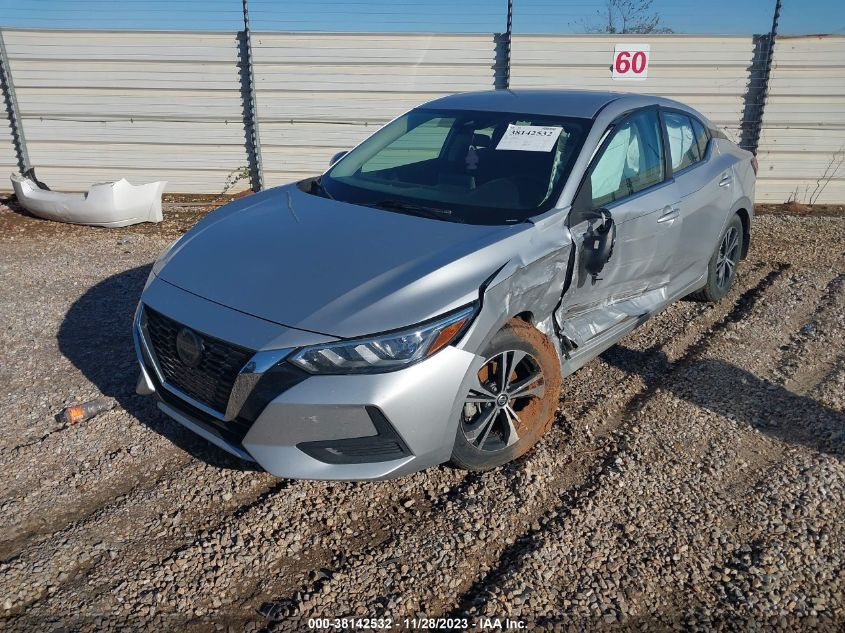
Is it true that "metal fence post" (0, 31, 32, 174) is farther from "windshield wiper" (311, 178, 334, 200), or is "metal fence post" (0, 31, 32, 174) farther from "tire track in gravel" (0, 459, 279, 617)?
"tire track in gravel" (0, 459, 279, 617)

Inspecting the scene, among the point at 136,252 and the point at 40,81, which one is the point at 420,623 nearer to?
the point at 136,252

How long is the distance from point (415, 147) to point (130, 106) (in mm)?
6669

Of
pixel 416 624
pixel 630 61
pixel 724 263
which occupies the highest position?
pixel 630 61

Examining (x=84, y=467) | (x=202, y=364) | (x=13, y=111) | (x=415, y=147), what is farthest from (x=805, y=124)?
(x=13, y=111)

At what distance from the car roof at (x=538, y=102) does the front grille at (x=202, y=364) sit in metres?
2.35

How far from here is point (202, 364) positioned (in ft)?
9.91

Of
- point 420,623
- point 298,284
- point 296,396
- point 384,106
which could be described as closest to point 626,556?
point 420,623

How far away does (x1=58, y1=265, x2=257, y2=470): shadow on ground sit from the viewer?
12.0 feet

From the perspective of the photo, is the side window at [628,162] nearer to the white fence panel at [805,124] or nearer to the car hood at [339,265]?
the car hood at [339,265]

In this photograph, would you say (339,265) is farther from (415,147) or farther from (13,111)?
(13,111)

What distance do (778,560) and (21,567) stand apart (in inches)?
117

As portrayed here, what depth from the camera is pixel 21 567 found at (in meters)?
2.78

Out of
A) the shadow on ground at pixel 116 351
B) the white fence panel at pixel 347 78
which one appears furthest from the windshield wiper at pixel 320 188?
the white fence panel at pixel 347 78

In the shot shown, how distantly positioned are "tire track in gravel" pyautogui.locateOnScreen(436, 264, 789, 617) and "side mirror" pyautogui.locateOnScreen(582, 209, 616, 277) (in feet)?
2.92
